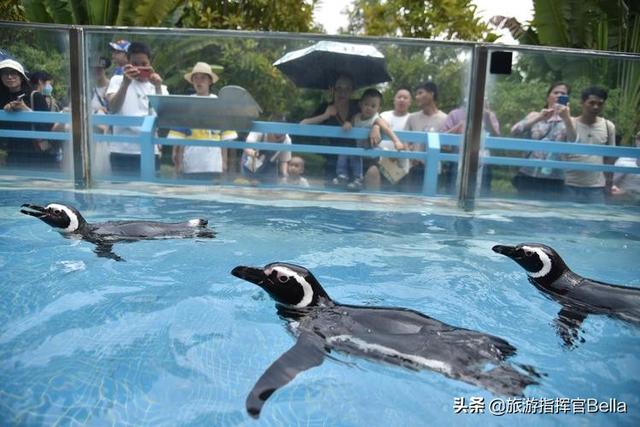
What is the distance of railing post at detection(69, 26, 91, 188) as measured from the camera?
4.99 m

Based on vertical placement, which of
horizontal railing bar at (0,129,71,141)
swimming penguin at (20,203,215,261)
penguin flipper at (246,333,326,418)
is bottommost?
penguin flipper at (246,333,326,418)

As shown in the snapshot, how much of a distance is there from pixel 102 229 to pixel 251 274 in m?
1.56

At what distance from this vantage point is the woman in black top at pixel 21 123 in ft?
16.7

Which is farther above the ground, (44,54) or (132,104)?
(44,54)

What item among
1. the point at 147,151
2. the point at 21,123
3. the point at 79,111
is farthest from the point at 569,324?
the point at 21,123

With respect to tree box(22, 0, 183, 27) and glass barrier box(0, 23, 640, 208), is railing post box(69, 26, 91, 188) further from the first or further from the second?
tree box(22, 0, 183, 27)

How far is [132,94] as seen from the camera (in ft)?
16.9

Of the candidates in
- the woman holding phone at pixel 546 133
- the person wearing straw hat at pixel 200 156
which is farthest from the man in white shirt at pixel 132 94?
the woman holding phone at pixel 546 133

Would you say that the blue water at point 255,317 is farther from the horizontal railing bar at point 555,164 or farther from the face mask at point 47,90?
the face mask at point 47,90

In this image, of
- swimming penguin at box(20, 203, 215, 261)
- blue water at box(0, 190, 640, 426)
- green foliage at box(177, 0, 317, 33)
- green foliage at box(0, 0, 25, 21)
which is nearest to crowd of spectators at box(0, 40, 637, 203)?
blue water at box(0, 190, 640, 426)

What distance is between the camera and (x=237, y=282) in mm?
2971

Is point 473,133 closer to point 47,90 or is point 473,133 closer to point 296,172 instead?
point 296,172

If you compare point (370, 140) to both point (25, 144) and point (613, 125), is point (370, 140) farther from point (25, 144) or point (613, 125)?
point (25, 144)

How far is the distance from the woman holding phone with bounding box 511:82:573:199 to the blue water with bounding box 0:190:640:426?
2.20 ft
